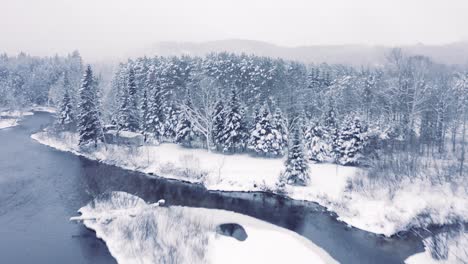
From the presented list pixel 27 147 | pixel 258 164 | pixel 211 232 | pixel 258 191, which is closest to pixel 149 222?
pixel 211 232

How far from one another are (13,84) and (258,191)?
104832 mm

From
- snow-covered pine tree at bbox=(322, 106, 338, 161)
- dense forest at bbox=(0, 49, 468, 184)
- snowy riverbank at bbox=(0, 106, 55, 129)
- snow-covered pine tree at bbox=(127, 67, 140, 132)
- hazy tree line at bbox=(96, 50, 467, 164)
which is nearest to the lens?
snow-covered pine tree at bbox=(322, 106, 338, 161)

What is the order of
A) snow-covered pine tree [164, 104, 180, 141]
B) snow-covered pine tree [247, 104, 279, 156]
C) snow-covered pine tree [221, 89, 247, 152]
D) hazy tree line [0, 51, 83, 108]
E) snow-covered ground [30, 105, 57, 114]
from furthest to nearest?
snow-covered ground [30, 105, 57, 114], hazy tree line [0, 51, 83, 108], snow-covered pine tree [164, 104, 180, 141], snow-covered pine tree [221, 89, 247, 152], snow-covered pine tree [247, 104, 279, 156]

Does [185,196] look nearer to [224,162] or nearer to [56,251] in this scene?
[224,162]

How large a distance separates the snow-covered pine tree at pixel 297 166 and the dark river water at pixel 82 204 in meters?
3.34

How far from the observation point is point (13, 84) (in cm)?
10325

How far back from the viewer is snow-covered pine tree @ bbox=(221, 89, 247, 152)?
155ft

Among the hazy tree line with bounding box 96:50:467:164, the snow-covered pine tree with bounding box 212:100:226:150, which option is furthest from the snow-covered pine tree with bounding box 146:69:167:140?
the snow-covered pine tree with bounding box 212:100:226:150

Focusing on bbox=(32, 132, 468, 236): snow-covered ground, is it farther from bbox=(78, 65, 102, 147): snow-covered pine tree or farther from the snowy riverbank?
the snowy riverbank

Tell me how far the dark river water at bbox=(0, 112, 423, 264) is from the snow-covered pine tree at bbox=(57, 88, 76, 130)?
44.6ft

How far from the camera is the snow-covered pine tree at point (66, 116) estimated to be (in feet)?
198

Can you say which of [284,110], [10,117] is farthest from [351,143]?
[10,117]

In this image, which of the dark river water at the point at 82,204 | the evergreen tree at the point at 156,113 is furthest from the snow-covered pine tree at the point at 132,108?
the dark river water at the point at 82,204

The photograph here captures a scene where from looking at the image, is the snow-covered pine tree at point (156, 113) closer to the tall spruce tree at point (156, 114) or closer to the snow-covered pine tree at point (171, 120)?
the tall spruce tree at point (156, 114)
